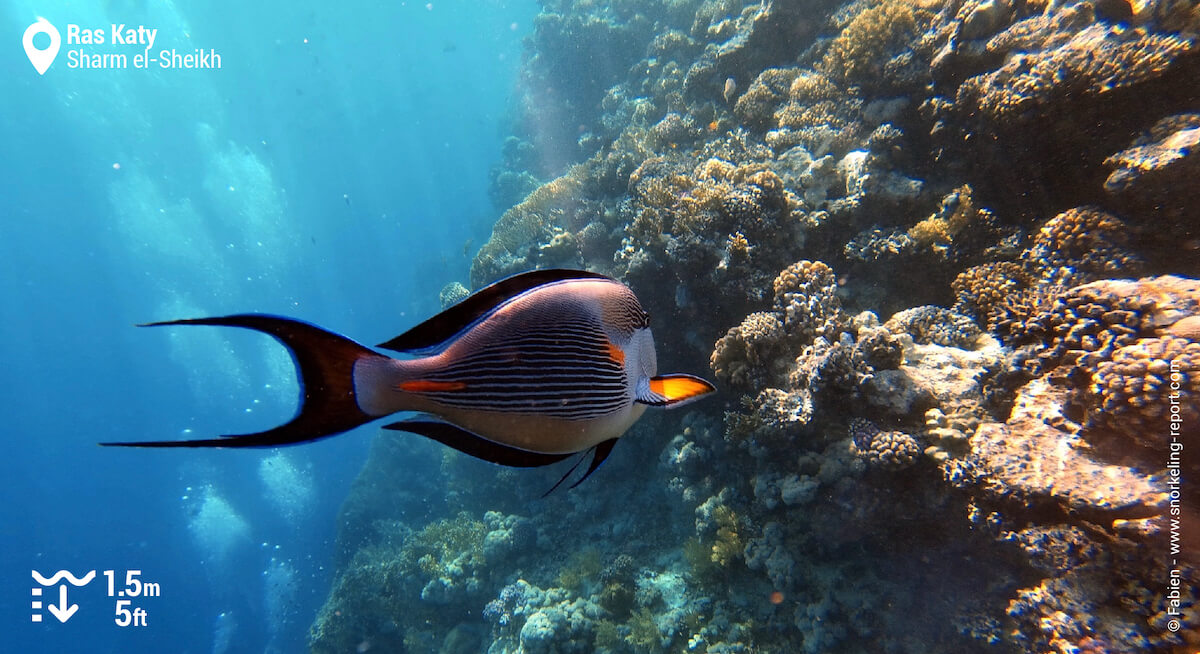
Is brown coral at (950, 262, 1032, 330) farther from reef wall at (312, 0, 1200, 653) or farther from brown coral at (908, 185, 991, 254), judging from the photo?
brown coral at (908, 185, 991, 254)

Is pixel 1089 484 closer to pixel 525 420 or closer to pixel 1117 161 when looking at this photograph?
pixel 1117 161

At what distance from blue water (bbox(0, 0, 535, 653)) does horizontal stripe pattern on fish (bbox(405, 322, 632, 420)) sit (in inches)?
606

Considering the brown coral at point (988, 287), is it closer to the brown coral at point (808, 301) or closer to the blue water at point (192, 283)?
the brown coral at point (808, 301)

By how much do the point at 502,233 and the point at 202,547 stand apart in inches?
1350

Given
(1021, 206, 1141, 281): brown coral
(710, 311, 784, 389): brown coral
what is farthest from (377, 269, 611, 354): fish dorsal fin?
(1021, 206, 1141, 281): brown coral

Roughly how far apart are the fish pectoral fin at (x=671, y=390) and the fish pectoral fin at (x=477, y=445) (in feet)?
0.78

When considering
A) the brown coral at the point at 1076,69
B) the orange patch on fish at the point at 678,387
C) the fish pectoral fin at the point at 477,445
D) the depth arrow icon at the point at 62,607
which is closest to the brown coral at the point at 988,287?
the brown coral at the point at 1076,69

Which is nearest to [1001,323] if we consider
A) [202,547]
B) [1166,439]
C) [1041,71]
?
[1166,439]

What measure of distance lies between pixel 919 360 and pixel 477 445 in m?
4.39

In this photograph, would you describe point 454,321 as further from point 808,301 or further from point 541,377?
point 808,301

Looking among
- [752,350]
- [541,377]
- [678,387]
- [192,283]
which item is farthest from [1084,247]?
[192,283]

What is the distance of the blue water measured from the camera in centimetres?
2700

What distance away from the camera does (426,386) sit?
2.97ft

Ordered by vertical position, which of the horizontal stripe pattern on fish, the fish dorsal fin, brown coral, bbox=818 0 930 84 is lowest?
the horizontal stripe pattern on fish
